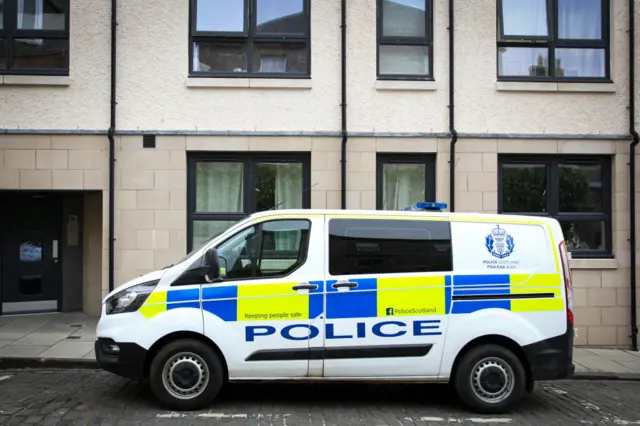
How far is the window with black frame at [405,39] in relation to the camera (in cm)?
1023

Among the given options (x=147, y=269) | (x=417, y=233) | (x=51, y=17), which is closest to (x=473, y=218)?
(x=417, y=233)

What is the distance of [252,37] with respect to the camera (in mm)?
10133

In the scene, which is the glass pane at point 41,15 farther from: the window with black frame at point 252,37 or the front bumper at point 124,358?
the front bumper at point 124,358

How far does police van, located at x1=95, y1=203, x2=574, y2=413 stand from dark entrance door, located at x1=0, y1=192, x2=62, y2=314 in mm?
6139

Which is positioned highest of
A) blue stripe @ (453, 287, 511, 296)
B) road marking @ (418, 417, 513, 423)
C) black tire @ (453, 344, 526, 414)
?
blue stripe @ (453, 287, 511, 296)

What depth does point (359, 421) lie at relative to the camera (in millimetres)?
6023

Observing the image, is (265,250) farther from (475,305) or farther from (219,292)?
(475,305)

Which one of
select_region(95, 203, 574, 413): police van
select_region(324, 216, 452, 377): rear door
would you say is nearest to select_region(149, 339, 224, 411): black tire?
select_region(95, 203, 574, 413): police van

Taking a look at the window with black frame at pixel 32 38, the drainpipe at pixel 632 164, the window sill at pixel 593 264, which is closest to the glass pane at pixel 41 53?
the window with black frame at pixel 32 38

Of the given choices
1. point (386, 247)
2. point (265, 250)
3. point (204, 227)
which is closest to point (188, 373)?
point (265, 250)

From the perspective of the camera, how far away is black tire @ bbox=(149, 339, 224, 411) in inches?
240

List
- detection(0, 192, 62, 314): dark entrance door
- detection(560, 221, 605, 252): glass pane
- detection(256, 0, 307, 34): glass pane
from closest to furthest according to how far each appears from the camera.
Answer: detection(256, 0, 307, 34): glass pane
detection(560, 221, 605, 252): glass pane
detection(0, 192, 62, 314): dark entrance door

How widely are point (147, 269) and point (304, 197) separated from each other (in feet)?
9.05

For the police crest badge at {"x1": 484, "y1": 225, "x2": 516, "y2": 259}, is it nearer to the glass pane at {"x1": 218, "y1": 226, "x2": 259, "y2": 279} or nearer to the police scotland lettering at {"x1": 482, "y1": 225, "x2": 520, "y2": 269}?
the police scotland lettering at {"x1": 482, "y1": 225, "x2": 520, "y2": 269}
